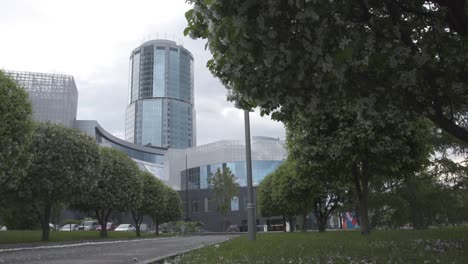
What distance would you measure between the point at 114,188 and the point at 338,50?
35556mm

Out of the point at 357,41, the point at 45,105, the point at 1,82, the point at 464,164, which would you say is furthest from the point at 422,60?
the point at 45,105

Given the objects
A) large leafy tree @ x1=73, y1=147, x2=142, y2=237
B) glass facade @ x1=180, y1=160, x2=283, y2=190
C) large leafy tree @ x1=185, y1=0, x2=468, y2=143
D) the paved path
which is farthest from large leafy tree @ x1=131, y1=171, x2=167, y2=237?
glass facade @ x1=180, y1=160, x2=283, y2=190

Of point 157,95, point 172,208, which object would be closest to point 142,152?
point 157,95

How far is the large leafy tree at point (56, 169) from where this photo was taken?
26344mm

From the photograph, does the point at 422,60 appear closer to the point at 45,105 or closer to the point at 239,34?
the point at 239,34

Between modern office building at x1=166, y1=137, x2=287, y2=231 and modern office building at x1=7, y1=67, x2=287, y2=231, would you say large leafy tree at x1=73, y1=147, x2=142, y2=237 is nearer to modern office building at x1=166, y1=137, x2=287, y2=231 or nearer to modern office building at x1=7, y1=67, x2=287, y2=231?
modern office building at x1=7, y1=67, x2=287, y2=231

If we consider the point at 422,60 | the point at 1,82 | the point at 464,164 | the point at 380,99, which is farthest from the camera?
the point at 464,164

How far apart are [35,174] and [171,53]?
169739mm

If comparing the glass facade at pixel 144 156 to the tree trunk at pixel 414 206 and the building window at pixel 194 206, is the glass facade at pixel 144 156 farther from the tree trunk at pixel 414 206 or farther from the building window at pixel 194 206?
the tree trunk at pixel 414 206

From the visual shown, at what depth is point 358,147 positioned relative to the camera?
51.3 feet

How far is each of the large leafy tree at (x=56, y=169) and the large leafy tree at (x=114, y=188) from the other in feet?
24.3

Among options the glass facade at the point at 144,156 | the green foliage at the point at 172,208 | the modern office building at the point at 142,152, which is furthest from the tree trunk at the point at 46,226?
the glass facade at the point at 144,156

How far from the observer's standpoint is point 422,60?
595cm

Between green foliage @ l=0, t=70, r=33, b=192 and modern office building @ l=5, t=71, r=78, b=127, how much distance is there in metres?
95.2
